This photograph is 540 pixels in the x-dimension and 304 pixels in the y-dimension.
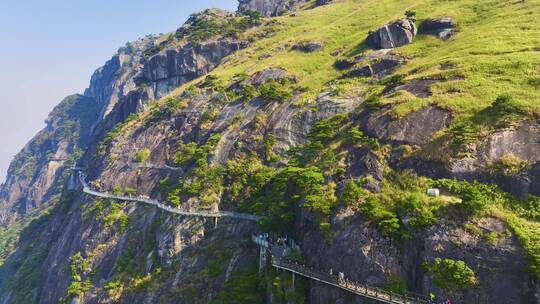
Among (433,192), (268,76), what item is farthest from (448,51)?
(433,192)

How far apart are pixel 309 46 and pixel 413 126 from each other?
64526mm

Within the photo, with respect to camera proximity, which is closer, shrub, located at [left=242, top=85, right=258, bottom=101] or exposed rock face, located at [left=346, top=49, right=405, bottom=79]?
exposed rock face, located at [left=346, top=49, right=405, bottom=79]

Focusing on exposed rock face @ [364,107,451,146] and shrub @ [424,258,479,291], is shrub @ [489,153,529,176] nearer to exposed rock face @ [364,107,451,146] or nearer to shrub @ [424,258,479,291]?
exposed rock face @ [364,107,451,146]

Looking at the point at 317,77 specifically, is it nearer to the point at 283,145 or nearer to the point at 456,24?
the point at 283,145

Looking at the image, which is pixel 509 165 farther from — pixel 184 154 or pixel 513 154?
pixel 184 154

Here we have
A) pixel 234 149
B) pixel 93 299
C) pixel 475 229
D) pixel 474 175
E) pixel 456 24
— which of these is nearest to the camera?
pixel 475 229

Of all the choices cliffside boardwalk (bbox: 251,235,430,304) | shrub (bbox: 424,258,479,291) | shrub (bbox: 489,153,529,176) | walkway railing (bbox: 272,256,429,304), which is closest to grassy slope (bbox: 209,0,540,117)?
shrub (bbox: 489,153,529,176)

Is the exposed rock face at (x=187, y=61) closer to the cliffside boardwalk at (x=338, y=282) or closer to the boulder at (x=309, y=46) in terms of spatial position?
the boulder at (x=309, y=46)

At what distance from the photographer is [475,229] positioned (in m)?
33.8

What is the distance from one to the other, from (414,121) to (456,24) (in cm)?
5044

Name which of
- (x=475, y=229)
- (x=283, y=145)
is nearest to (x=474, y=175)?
(x=475, y=229)

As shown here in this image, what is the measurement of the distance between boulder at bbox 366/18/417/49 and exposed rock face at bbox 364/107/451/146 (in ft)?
146

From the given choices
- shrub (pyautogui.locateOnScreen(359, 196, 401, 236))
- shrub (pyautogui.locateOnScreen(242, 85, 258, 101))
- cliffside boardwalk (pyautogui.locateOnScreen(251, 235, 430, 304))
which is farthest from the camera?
shrub (pyautogui.locateOnScreen(242, 85, 258, 101))

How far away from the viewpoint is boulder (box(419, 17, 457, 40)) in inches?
3354
